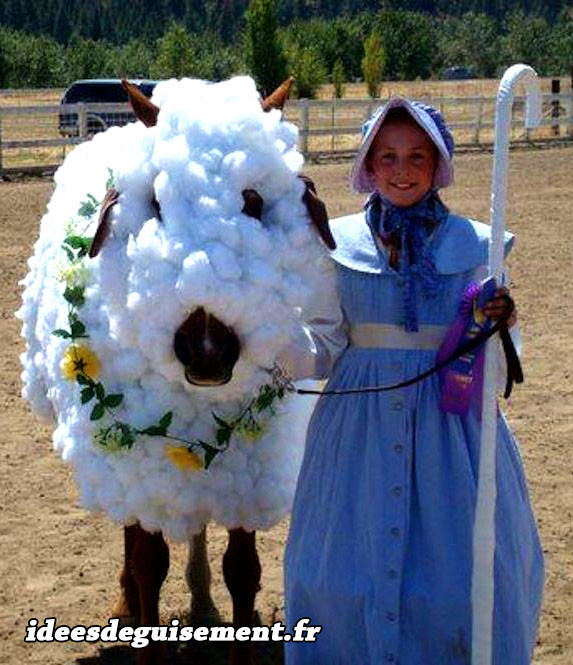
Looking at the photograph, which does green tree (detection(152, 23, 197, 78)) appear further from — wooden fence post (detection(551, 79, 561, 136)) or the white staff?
the white staff

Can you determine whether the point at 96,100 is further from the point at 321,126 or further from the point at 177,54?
the point at 177,54

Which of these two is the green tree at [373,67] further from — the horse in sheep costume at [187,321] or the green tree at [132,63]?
the horse in sheep costume at [187,321]

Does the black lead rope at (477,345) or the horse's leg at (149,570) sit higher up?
the black lead rope at (477,345)

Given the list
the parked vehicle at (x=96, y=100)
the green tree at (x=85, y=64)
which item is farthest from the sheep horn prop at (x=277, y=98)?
the green tree at (x=85, y=64)

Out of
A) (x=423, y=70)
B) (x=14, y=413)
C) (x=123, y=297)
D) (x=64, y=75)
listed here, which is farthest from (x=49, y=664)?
(x=423, y=70)

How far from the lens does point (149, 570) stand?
3.86m

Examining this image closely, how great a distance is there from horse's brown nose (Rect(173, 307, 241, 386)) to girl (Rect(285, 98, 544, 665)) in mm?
311

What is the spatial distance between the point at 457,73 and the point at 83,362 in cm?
7570

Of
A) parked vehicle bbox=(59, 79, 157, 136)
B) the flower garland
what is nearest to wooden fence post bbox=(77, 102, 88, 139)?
parked vehicle bbox=(59, 79, 157, 136)

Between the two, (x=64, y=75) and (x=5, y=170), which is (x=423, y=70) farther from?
(x=5, y=170)

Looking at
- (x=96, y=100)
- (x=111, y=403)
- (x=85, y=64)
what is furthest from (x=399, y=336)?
(x=85, y=64)

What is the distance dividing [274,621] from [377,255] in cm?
173

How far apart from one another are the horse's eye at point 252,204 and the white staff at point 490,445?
612 mm

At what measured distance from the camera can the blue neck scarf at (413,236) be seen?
3.21 m
